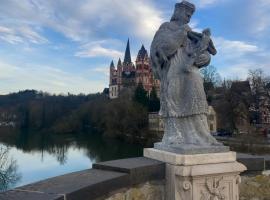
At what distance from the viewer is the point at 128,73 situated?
98500 millimetres

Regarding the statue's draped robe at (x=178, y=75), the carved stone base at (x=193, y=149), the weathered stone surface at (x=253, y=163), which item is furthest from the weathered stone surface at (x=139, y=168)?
the weathered stone surface at (x=253, y=163)

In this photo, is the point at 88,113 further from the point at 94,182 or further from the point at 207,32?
the point at 94,182

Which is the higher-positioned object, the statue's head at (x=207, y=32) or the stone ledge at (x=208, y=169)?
the statue's head at (x=207, y=32)

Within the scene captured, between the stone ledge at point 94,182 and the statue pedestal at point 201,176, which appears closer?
the stone ledge at point 94,182

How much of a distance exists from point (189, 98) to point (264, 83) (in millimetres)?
34567

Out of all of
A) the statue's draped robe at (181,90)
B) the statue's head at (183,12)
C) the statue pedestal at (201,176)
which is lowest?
the statue pedestal at (201,176)

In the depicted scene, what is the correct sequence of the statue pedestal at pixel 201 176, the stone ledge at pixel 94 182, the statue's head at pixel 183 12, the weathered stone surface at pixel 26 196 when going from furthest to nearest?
the statue's head at pixel 183 12 → the statue pedestal at pixel 201 176 → the stone ledge at pixel 94 182 → the weathered stone surface at pixel 26 196

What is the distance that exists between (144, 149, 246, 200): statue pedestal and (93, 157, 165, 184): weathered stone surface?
0.10 metres

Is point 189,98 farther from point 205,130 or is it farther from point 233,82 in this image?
point 233,82

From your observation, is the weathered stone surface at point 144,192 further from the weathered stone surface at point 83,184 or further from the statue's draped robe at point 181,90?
the statue's draped robe at point 181,90

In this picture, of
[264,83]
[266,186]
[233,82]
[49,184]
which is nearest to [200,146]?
[266,186]

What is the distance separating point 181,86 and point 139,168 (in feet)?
3.53

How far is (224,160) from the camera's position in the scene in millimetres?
4160

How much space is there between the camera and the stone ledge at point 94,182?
2.91 m
